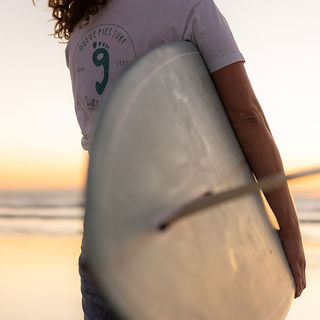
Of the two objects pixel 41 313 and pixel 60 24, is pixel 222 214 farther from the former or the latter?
pixel 41 313

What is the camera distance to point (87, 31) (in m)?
1.18

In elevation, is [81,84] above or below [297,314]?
above

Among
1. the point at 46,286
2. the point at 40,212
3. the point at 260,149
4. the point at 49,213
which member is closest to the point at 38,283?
the point at 46,286

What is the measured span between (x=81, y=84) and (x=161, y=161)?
478mm

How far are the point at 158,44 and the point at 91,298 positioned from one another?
667 millimetres

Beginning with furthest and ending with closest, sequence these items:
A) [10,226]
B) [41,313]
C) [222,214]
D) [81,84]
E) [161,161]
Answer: [10,226] < [41,313] < [81,84] < [222,214] < [161,161]

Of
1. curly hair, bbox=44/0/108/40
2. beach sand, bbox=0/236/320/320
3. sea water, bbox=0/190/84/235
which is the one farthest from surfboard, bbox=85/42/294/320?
sea water, bbox=0/190/84/235

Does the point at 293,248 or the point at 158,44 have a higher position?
the point at 158,44

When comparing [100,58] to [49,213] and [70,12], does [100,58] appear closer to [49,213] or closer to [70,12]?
[70,12]

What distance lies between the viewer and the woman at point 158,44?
1.05m

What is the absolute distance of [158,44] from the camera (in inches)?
41.4

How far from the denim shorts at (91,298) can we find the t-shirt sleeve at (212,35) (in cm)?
57

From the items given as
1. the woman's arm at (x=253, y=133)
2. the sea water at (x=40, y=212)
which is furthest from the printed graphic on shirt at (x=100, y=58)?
the sea water at (x=40, y=212)

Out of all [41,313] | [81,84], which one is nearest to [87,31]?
[81,84]
